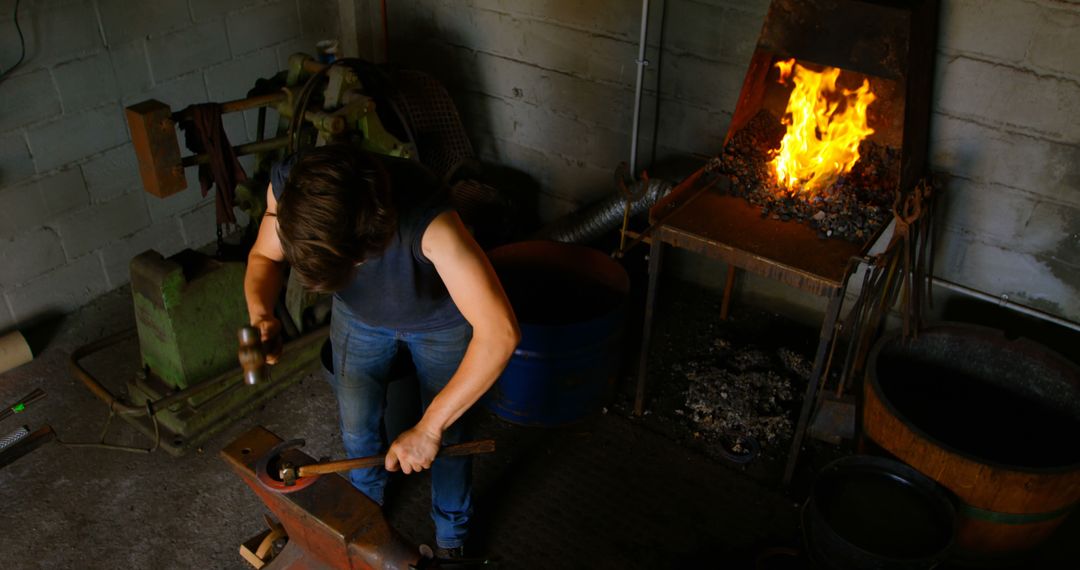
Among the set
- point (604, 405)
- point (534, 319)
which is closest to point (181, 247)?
point (534, 319)

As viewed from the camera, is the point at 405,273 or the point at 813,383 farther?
the point at 813,383

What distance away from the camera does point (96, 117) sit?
4137 mm

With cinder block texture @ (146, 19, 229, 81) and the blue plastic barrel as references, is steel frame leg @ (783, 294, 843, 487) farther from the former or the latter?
cinder block texture @ (146, 19, 229, 81)

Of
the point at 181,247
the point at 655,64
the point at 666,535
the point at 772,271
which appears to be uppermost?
the point at 655,64

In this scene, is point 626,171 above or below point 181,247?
above

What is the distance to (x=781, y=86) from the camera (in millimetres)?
3605

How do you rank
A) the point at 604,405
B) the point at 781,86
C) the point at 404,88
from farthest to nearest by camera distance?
the point at 404,88 → the point at 604,405 → the point at 781,86

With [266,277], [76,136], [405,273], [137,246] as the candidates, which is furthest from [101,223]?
[405,273]

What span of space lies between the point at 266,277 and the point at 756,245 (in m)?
1.72

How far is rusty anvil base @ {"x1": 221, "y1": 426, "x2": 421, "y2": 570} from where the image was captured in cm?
209

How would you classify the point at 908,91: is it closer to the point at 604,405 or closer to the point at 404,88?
the point at 604,405

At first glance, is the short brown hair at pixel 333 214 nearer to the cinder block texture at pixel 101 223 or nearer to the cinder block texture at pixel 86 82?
the cinder block texture at pixel 86 82

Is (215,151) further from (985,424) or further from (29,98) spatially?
(985,424)

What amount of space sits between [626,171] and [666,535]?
1.91 meters
